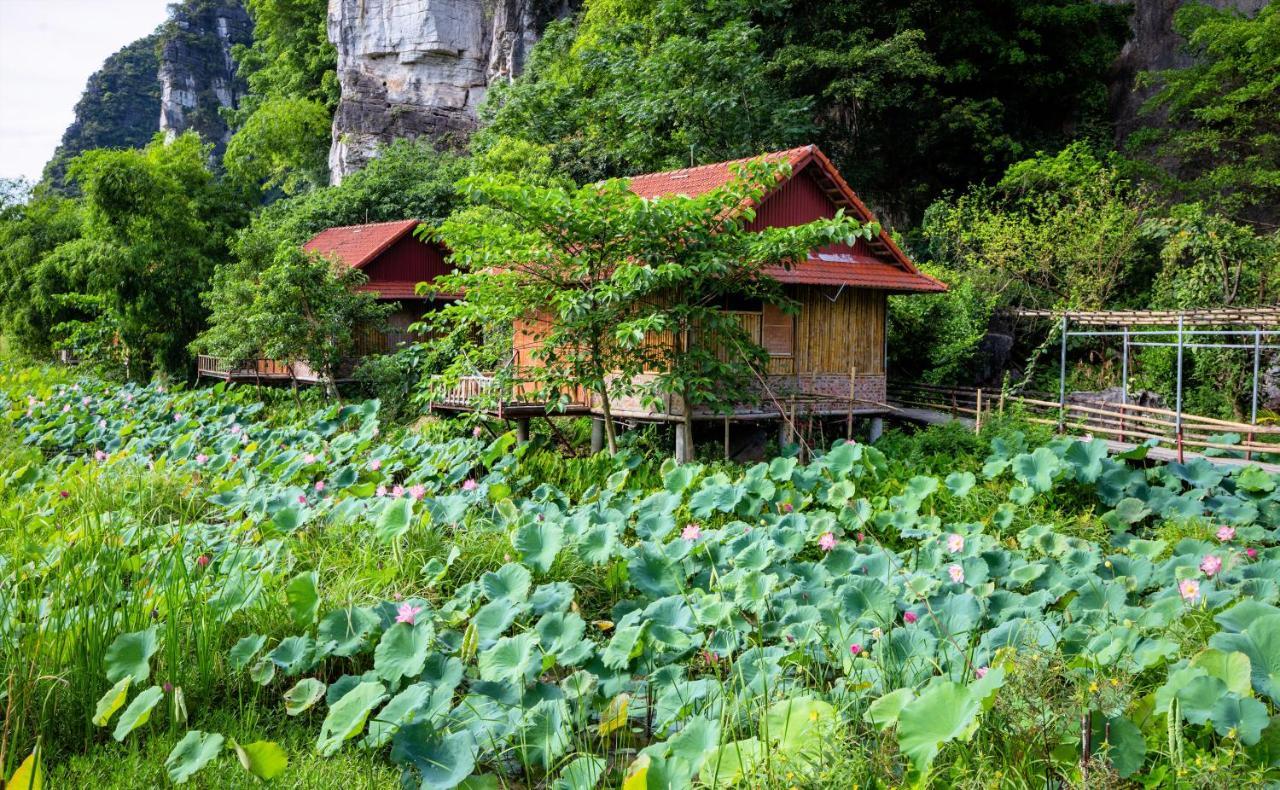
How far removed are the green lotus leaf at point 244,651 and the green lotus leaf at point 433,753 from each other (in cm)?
137

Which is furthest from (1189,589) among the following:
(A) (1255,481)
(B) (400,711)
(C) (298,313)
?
(C) (298,313)

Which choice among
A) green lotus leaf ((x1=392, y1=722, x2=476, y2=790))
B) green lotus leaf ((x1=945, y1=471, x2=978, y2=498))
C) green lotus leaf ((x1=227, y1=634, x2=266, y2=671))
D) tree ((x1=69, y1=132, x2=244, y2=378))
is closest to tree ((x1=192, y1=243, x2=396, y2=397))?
tree ((x1=69, y1=132, x2=244, y2=378))

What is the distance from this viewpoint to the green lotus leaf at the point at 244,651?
4.06 meters

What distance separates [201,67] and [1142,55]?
56.9 m

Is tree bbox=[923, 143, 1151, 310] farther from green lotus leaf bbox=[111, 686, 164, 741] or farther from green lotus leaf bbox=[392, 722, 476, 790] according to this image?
green lotus leaf bbox=[111, 686, 164, 741]

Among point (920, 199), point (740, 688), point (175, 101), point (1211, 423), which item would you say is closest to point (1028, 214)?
point (920, 199)

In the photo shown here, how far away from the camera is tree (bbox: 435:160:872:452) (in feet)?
32.2

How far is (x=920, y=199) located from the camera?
947 inches

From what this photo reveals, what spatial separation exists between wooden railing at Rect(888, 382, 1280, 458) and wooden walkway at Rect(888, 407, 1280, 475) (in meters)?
0.16

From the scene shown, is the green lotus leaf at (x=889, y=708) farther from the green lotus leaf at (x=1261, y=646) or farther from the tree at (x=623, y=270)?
the tree at (x=623, y=270)

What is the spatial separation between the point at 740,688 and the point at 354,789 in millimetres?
1696

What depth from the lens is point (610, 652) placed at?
3.98 metres

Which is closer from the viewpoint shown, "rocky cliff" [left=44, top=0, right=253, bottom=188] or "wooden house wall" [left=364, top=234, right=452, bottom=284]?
"wooden house wall" [left=364, top=234, right=452, bottom=284]

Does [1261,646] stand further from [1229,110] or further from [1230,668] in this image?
[1229,110]
